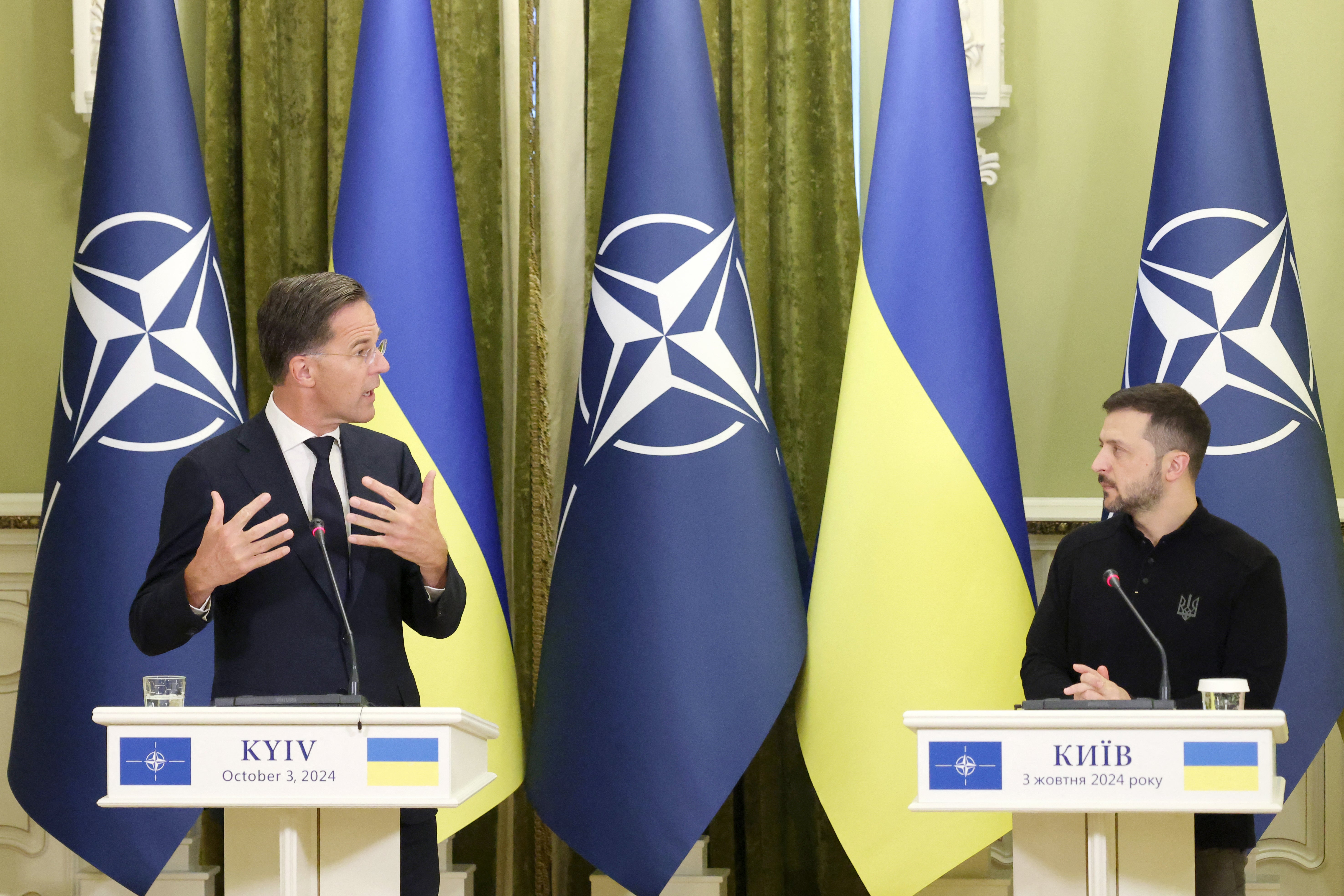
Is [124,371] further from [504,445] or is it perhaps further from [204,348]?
[504,445]

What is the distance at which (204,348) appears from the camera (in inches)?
111

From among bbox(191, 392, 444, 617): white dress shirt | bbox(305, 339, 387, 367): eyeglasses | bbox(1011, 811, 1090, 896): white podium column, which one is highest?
bbox(305, 339, 387, 367): eyeglasses

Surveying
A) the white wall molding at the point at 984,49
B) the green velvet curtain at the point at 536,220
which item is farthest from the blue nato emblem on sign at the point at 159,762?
the white wall molding at the point at 984,49

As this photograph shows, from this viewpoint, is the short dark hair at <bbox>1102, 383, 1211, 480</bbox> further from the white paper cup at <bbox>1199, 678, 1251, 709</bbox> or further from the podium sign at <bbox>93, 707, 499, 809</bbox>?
the podium sign at <bbox>93, 707, 499, 809</bbox>

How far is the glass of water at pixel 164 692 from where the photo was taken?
1651 mm

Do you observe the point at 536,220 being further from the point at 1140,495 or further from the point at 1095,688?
the point at 1095,688

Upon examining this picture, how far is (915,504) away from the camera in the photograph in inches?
106

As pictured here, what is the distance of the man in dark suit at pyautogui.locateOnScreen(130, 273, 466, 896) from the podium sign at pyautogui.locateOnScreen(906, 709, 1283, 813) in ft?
2.46

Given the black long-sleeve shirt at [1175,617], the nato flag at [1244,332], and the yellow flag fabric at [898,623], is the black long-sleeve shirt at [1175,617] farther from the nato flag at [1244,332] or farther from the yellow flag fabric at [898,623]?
the nato flag at [1244,332]

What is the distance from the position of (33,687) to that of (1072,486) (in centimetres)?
252

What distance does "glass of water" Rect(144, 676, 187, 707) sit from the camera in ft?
5.42

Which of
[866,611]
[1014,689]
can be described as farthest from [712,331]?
[1014,689]

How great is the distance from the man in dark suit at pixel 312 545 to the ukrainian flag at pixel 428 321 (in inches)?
30.5

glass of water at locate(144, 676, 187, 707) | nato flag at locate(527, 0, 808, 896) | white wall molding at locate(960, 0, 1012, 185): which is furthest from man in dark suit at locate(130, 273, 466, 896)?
white wall molding at locate(960, 0, 1012, 185)
